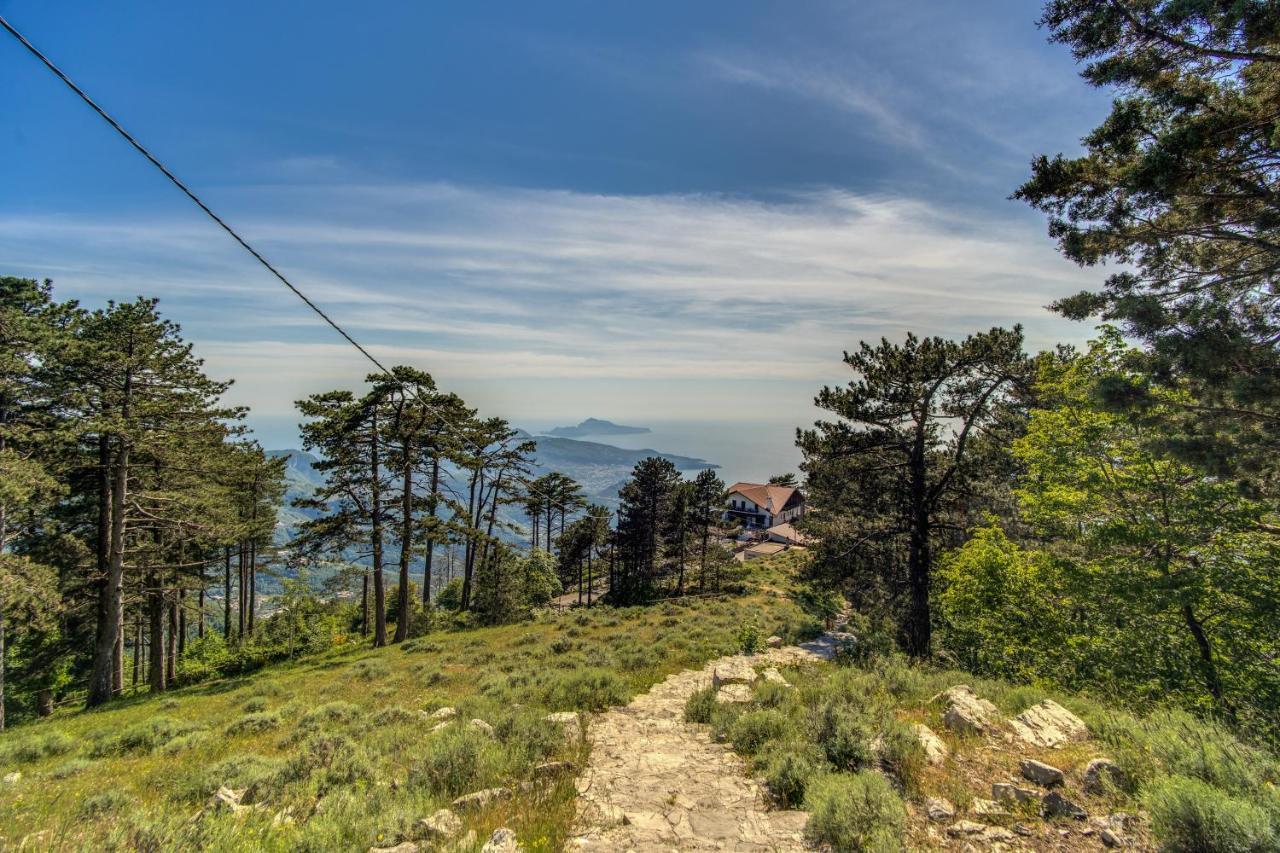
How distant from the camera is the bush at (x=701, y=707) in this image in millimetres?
8703

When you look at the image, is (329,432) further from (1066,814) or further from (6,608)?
(1066,814)

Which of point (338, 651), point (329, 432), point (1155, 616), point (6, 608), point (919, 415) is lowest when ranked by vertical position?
point (338, 651)

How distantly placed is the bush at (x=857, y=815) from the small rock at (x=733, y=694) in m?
4.31

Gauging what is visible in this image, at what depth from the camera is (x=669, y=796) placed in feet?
18.6

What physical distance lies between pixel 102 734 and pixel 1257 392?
2201 centimetres

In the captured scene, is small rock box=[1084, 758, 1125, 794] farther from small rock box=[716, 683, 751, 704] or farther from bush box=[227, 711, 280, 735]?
bush box=[227, 711, 280, 735]

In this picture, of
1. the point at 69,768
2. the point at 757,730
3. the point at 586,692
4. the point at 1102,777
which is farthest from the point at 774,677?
the point at 69,768

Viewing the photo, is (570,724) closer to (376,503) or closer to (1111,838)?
(1111,838)

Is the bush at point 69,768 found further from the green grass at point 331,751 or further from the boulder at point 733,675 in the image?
the boulder at point 733,675

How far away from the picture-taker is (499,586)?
88.4 ft

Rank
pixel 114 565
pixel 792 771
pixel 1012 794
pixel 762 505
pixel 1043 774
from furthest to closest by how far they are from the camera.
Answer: pixel 762 505 < pixel 114 565 < pixel 792 771 < pixel 1043 774 < pixel 1012 794

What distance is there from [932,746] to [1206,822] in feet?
9.39

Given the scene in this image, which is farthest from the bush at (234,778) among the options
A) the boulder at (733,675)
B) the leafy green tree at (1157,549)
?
the leafy green tree at (1157,549)

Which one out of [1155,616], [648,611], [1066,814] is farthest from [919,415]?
[648,611]
